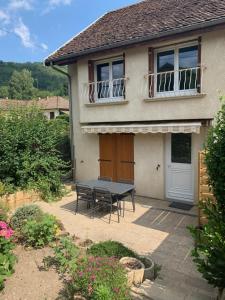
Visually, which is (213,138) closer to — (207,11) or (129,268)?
(129,268)

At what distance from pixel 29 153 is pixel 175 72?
31.7 ft

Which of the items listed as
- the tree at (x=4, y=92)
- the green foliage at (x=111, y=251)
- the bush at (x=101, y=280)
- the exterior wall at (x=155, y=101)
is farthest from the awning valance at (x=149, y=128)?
the tree at (x=4, y=92)

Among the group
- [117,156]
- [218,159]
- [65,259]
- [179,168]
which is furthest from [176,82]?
[65,259]

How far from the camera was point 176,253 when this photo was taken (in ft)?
31.1

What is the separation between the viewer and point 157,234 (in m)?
11.1

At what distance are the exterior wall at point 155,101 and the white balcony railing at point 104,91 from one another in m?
0.39

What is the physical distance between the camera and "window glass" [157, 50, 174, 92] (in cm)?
1472

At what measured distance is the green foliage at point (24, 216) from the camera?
10273 millimetres

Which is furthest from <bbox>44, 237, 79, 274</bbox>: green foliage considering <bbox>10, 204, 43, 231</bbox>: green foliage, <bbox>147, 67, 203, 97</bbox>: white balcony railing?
<bbox>147, 67, 203, 97</bbox>: white balcony railing

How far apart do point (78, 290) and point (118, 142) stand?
11.7m

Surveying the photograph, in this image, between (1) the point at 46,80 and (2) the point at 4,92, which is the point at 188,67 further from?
(2) the point at 4,92

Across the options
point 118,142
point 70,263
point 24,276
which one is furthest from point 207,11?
point 24,276

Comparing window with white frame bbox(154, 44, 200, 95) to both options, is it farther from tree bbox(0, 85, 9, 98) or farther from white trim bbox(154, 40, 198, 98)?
tree bbox(0, 85, 9, 98)

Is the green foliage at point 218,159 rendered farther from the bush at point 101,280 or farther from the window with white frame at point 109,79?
the window with white frame at point 109,79
